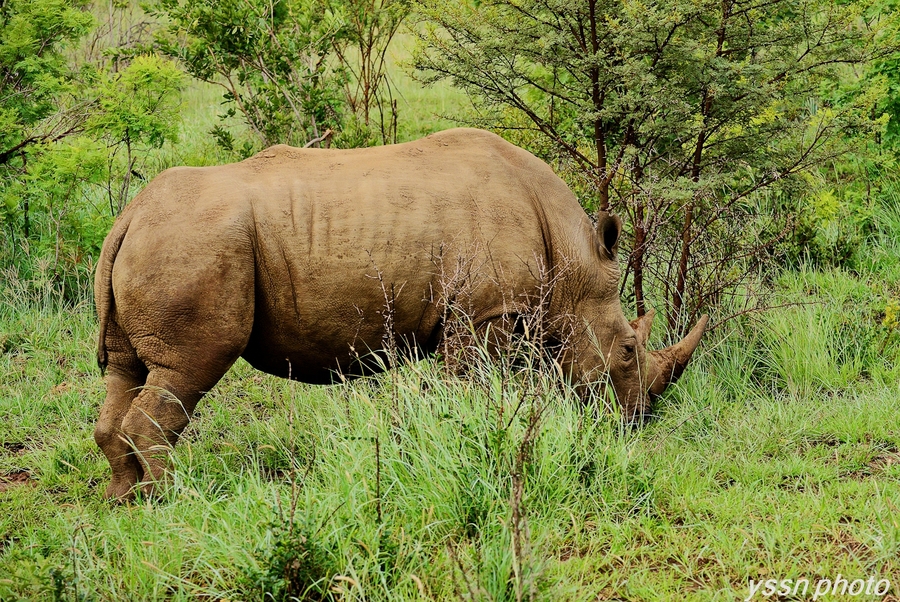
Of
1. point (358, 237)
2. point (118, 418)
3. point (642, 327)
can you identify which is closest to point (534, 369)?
point (642, 327)

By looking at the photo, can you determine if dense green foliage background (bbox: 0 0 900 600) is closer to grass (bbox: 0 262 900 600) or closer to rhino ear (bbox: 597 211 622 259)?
grass (bbox: 0 262 900 600)

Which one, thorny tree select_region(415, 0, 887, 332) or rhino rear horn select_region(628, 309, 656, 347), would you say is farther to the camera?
thorny tree select_region(415, 0, 887, 332)

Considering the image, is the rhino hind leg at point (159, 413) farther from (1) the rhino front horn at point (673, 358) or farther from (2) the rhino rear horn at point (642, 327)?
(1) the rhino front horn at point (673, 358)

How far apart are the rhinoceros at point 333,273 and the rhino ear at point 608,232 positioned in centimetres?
1

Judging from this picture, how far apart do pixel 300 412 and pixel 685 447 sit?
7.66 feet

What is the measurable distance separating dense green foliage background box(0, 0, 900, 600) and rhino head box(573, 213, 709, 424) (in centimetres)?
26

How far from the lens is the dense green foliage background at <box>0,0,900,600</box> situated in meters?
3.94

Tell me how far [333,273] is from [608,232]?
1.76 m

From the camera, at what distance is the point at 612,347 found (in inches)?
231

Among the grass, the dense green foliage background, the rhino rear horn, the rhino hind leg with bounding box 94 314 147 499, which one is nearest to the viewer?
the grass

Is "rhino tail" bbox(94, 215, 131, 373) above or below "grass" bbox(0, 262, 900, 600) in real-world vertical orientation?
above

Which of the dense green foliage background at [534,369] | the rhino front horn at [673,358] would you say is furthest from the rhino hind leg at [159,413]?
the rhino front horn at [673,358]

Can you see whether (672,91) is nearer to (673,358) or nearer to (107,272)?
(673,358)

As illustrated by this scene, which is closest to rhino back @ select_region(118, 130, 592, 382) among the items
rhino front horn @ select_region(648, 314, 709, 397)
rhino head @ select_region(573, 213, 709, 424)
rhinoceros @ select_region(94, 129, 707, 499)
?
rhinoceros @ select_region(94, 129, 707, 499)
